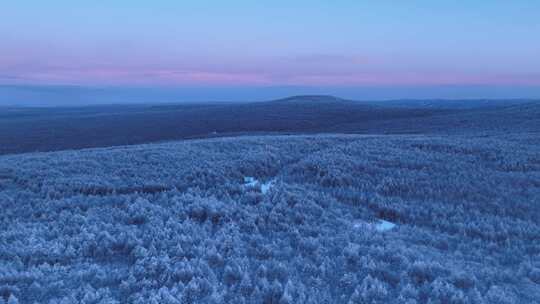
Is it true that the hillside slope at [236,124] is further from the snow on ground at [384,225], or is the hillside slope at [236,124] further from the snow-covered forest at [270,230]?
the snow on ground at [384,225]

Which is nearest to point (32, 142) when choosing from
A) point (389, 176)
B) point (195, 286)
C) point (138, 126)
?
point (138, 126)

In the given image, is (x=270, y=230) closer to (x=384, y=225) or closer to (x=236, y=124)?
(x=384, y=225)

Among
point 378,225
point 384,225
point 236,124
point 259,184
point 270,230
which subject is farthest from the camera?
point 236,124

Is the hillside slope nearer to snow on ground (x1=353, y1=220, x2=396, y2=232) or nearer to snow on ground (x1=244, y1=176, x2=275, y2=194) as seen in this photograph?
snow on ground (x1=244, y1=176, x2=275, y2=194)

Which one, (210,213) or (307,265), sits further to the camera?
(210,213)

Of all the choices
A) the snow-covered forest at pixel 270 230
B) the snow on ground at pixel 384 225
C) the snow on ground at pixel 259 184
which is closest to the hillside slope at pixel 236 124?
the snow-covered forest at pixel 270 230

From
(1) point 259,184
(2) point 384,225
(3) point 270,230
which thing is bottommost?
(2) point 384,225

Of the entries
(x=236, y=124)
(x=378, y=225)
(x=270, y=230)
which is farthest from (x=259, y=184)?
(x=236, y=124)

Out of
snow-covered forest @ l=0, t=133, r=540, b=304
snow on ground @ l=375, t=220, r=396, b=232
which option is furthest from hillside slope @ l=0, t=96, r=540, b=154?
snow on ground @ l=375, t=220, r=396, b=232

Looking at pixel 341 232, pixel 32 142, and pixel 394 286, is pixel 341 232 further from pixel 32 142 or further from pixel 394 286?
pixel 32 142
